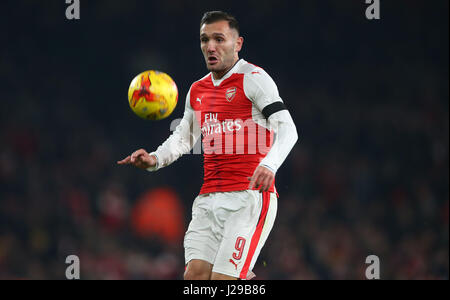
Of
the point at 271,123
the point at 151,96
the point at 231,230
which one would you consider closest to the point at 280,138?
the point at 271,123

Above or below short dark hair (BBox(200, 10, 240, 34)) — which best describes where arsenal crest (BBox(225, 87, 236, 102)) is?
below

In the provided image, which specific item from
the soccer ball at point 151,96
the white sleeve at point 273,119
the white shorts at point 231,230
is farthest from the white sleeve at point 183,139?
the white sleeve at point 273,119

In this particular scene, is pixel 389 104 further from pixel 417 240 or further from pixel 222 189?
pixel 222 189

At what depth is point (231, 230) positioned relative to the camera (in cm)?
389

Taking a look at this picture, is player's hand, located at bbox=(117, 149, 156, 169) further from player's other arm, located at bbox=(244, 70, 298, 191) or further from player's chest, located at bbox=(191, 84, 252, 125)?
player's other arm, located at bbox=(244, 70, 298, 191)

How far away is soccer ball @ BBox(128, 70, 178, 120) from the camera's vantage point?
164 inches

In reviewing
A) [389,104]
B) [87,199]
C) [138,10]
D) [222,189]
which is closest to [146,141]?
[87,199]

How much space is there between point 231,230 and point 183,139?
1.00 meters

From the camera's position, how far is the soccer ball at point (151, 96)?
418cm

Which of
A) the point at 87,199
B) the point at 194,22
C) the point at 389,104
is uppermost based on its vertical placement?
the point at 194,22

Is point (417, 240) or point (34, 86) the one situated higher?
point (34, 86)

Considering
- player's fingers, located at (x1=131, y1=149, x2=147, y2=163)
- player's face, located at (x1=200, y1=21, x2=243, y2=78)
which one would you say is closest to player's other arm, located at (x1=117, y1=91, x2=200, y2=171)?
player's fingers, located at (x1=131, y1=149, x2=147, y2=163)

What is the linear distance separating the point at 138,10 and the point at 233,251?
28.7 feet

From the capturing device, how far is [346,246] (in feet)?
31.3
